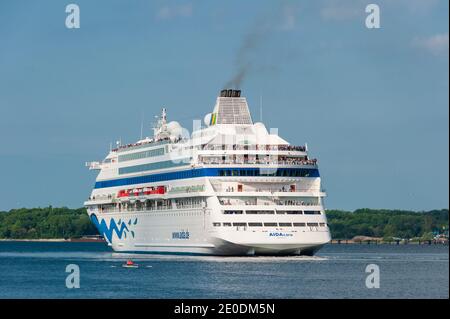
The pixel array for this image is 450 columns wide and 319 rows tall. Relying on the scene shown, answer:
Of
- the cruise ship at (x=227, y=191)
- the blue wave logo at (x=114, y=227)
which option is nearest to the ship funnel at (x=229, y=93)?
the cruise ship at (x=227, y=191)

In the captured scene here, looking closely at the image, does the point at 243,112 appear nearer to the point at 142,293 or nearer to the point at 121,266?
the point at 121,266

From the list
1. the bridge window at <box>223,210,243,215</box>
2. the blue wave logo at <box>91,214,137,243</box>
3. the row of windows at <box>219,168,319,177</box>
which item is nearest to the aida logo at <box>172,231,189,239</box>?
the row of windows at <box>219,168,319,177</box>

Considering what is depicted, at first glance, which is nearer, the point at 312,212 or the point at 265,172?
the point at 312,212

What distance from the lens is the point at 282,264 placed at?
Result: 97250mm

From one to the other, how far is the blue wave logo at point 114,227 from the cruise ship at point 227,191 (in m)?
2.33

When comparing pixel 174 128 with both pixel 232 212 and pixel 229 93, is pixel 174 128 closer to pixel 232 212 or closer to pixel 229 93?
pixel 229 93

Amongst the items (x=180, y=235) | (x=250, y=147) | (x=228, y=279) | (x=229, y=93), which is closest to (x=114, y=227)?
(x=180, y=235)

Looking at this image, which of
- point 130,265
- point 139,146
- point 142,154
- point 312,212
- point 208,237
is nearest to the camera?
point 130,265

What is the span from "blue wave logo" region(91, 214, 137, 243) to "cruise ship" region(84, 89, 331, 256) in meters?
2.33

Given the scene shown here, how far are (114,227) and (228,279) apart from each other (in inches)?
1739

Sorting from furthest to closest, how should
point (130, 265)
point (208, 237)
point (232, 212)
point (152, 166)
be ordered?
1. point (152, 166)
2. point (208, 237)
3. point (232, 212)
4. point (130, 265)

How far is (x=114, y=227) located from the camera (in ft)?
420
